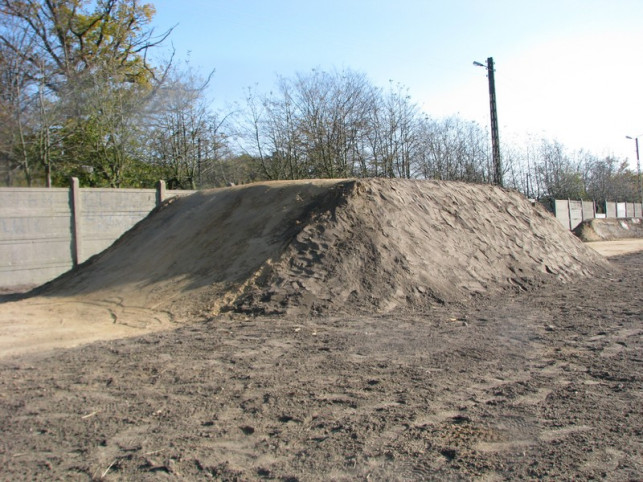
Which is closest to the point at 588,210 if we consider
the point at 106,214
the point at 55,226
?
the point at 106,214

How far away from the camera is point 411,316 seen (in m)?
7.76

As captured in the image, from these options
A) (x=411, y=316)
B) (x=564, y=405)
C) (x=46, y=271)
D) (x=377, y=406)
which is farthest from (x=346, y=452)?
(x=46, y=271)

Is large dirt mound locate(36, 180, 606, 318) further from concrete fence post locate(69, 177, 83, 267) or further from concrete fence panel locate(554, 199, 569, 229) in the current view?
concrete fence panel locate(554, 199, 569, 229)

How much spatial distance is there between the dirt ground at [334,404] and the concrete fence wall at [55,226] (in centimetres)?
798

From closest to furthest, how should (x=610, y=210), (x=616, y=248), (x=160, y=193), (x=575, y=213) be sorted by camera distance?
(x=160, y=193) → (x=616, y=248) → (x=575, y=213) → (x=610, y=210)

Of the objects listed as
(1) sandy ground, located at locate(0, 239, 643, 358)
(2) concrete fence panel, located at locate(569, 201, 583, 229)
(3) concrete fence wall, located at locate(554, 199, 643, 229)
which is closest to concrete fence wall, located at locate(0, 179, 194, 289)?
(1) sandy ground, located at locate(0, 239, 643, 358)

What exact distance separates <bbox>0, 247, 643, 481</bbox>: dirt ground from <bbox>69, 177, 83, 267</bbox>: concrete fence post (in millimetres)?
8028

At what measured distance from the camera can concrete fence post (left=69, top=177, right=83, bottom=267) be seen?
44.6 feet

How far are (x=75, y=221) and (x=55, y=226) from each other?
→ 50 cm

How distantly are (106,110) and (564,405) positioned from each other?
2031cm

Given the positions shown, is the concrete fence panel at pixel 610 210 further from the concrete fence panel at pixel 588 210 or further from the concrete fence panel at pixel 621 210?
the concrete fence panel at pixel 588 210

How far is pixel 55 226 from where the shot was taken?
13.4 meters

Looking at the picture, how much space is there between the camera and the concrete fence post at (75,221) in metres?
13.6

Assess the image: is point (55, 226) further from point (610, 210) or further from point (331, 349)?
point (610, 210)
